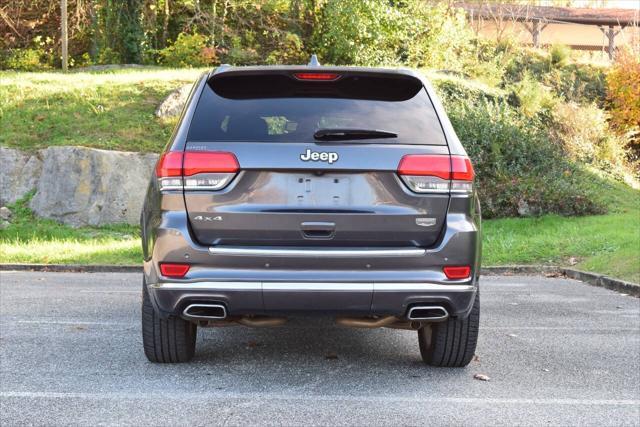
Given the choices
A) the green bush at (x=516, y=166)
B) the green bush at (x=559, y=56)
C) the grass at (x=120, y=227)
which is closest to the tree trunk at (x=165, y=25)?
the grass at (x=120, y=227)

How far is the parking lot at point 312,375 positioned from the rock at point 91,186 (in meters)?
9.22

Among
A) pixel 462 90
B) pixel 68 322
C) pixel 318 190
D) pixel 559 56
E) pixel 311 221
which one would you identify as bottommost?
pixel 559 56

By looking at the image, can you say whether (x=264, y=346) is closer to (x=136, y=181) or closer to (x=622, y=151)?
(x=136, y=181)

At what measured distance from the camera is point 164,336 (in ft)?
19.6

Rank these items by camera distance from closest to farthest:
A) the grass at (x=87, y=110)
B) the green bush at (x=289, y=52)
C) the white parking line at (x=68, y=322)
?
the white parking line at (x=68, y=322) < the grass at (x=87, y=110) < the green bush at (x=289, y=52)

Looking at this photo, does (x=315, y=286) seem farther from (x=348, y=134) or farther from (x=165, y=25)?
(x=165, y=25)

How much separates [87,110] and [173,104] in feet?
6.61

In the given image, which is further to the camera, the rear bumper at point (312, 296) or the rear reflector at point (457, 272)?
the rear reflector at point (457, 272)

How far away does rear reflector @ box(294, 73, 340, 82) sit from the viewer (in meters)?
5.61

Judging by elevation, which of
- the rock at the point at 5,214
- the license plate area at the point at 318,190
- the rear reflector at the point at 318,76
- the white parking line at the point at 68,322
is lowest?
the rock at the point at 5,214

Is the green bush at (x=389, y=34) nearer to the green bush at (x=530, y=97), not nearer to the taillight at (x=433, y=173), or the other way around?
the green bush at (x=530, y=97)

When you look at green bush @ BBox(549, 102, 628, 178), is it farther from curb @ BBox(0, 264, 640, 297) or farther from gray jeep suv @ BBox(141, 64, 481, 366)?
gray jeep suv @ BBox(141, 64, 481, 366)

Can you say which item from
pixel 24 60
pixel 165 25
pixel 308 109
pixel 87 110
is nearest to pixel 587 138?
pixel 87 110

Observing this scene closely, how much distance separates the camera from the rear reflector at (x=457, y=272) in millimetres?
5281
